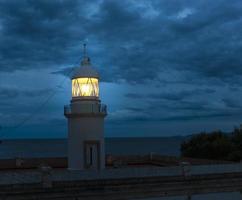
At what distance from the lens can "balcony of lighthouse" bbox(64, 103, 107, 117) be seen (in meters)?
19.3

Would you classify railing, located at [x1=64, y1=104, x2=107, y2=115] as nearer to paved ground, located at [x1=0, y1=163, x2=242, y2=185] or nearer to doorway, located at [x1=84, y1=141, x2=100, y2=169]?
doorway, located at [x1=84, y1=141, x2=100, y2=169]

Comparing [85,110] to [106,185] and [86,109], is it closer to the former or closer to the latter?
[86,109]

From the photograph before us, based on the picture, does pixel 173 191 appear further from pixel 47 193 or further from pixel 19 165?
pixel 19 165

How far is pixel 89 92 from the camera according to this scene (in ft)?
64.5

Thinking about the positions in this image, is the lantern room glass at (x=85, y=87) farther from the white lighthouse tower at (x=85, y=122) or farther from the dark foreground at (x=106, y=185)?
the dark foreground at (x=106, y=185)

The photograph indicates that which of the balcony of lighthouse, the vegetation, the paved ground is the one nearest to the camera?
the paved ground

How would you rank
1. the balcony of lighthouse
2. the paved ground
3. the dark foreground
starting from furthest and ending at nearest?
the balcony of lighthouse → the paved ground → the dark foreground

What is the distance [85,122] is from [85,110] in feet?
1.70

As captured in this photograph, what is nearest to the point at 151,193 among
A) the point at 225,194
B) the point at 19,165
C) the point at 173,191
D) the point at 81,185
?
the point at 173,191

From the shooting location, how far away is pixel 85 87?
64.7 ft

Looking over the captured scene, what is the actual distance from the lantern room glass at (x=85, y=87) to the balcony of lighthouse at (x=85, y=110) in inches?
19.5

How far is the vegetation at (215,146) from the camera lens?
3129 cm

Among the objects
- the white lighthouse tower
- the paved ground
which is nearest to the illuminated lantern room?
the white lighthouse tower

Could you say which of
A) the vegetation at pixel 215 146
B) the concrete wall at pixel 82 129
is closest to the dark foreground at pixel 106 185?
the concrete wall at pixel 82 129
